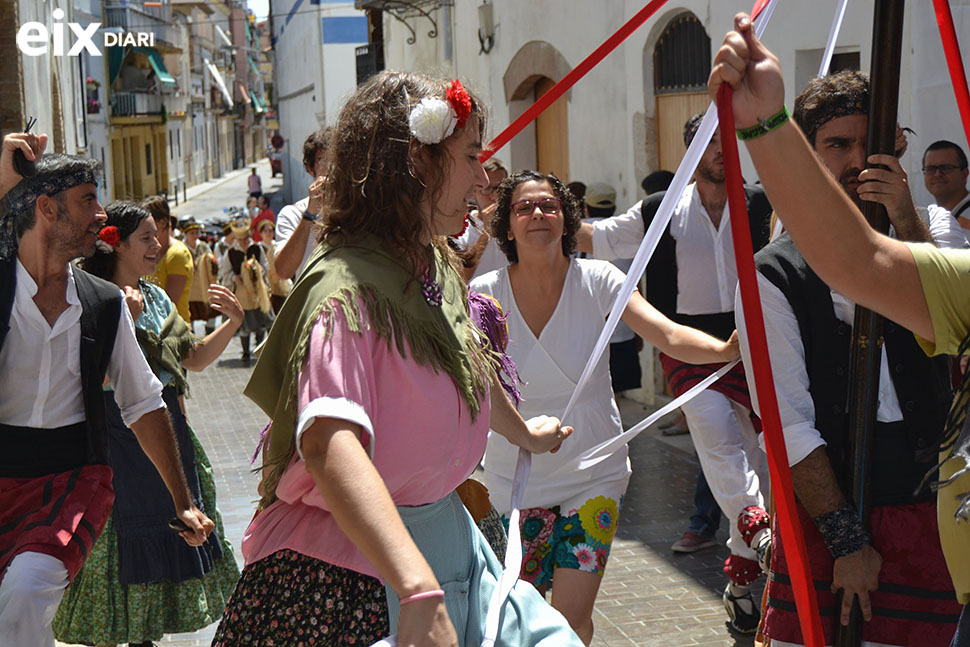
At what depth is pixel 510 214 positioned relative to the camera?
4.68 m

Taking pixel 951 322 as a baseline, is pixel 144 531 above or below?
below

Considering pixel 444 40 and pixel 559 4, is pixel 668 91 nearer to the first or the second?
pixel 559 4

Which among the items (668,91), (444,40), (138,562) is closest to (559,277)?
(138,562)

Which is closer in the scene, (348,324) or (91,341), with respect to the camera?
(348,324)

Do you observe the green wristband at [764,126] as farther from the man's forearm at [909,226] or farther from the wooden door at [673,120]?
the wooden door at [673,120]

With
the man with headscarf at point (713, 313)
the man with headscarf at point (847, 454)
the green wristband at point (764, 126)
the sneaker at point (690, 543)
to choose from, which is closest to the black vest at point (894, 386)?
the man with headscarf at point (847, 454)

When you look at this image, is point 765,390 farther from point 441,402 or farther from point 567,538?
point 567,538

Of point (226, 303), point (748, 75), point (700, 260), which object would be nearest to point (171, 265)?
point (226, 303)

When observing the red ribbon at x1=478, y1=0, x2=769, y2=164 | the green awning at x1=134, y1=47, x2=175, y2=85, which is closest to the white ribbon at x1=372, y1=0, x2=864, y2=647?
the red ribbon at x1=478, y1=0, x2=769, y2=164

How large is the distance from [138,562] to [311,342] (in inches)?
121

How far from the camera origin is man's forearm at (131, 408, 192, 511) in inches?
165

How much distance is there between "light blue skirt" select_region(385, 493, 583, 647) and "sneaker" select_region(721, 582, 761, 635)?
2664 millimetres

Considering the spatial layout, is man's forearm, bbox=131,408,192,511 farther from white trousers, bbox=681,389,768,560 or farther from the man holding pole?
white trousers, bbox=681,389,768,560

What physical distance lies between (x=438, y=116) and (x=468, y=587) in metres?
0.94
